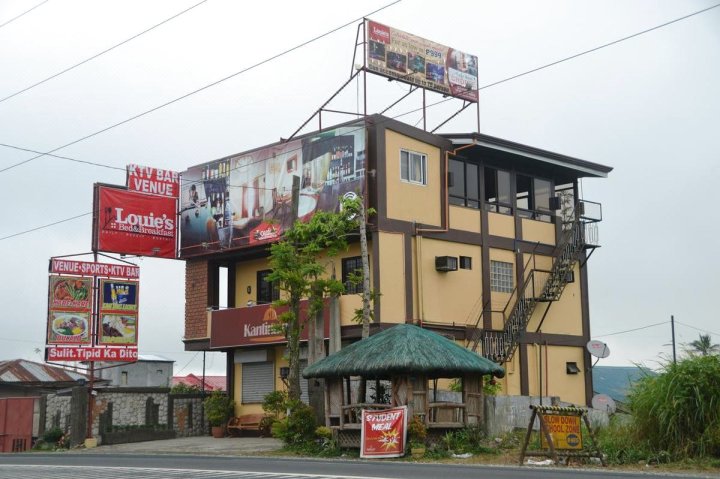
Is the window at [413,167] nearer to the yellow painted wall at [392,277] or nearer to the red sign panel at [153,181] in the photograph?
the yellow painted wall at [392,277]

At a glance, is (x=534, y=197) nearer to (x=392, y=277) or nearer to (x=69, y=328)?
(x=392, y=277)

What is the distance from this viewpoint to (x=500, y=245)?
37.2 meters

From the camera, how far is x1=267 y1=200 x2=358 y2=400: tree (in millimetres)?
28953

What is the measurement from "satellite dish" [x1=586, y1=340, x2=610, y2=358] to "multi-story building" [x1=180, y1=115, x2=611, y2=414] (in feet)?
25.6

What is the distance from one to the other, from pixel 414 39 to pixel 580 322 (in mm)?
13418

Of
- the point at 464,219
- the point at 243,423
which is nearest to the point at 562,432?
the point at 464,219

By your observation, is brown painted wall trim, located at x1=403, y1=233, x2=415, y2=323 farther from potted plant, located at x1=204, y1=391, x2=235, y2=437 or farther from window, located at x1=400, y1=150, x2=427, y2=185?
potted plant, located at x1=204, y1=391, x2=235, y2=437

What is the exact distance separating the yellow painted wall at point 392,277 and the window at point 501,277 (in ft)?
16.4

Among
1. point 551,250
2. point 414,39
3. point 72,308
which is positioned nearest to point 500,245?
point 551,250

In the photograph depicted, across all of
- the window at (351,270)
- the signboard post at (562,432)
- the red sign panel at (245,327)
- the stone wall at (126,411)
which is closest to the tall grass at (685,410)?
the signboard post at (562,432)

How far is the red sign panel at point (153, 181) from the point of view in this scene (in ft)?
128

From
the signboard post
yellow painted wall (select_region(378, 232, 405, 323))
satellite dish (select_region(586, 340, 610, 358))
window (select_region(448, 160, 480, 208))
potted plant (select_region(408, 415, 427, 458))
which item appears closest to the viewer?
the signboard post

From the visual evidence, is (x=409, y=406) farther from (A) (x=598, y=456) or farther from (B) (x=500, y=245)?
(B) (x=500, y=245)

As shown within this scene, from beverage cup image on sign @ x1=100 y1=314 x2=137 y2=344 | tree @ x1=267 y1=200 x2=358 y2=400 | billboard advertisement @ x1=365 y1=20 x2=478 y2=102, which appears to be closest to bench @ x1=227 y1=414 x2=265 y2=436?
beverage cup image on sign @ x1=100 y1=314 x2=137 y2=344
